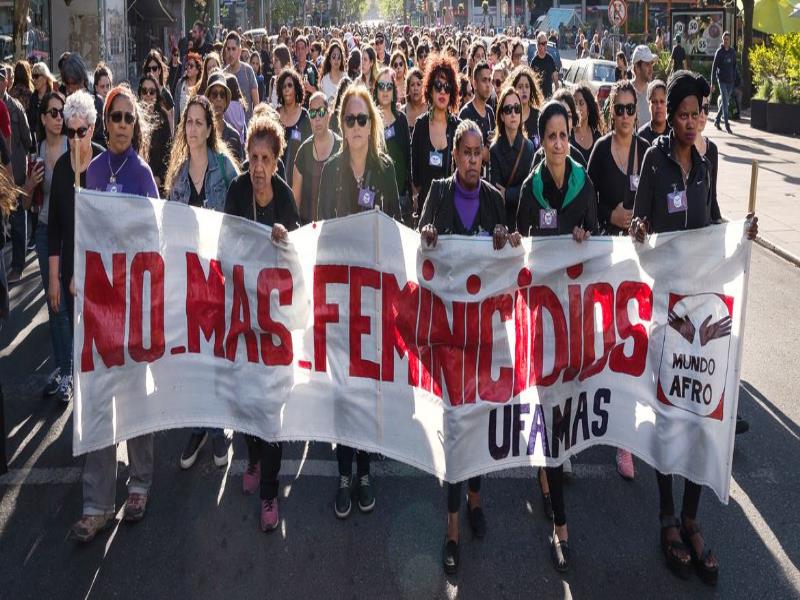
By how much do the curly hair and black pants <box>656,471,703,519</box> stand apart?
4542 mm

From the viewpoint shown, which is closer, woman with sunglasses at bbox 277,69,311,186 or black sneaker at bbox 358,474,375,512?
black sneaker at bbox 358,474,375,512

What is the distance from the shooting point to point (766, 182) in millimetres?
15383

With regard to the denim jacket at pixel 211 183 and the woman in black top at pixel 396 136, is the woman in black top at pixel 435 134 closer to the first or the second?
the woman in black top at pixel 396 136

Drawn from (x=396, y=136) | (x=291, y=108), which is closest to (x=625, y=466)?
(x=396, y=136)

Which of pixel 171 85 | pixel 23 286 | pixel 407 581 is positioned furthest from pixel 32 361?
pixel 171 85

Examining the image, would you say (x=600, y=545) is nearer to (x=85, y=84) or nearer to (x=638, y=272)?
(x=638, y=272)

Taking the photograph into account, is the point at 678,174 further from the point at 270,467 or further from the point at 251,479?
the point at 251,479

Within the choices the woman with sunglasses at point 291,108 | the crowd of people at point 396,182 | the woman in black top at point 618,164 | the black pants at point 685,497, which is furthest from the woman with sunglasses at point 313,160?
the black pants at point 685,497

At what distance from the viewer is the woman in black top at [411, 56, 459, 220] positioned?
8.20 meters

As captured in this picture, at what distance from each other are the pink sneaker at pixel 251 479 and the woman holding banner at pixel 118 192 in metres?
0.51

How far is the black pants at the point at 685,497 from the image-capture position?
4680 mm

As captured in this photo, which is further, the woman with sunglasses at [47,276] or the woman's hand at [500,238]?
the woman with sunglasses at [47,276]

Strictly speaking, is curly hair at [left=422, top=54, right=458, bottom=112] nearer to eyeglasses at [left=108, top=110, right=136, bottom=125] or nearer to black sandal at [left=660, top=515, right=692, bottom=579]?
eyeglasses at [left=108, top=110, right=136, bottom=125]

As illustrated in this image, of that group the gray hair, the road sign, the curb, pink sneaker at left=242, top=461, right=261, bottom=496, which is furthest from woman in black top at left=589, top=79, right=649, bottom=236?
the road sign
